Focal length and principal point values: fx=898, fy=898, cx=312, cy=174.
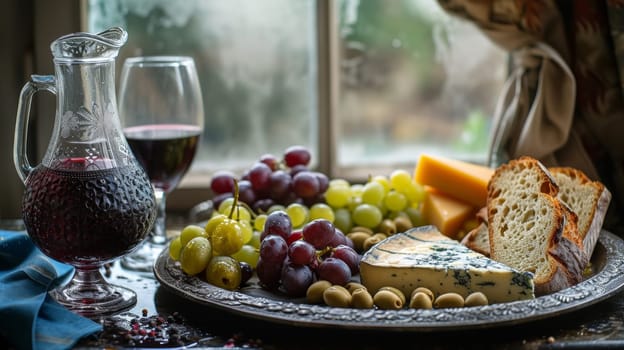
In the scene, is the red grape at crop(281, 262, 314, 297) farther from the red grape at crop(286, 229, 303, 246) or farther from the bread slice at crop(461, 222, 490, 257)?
the bread slice at crop(461, 222, 490, 257)

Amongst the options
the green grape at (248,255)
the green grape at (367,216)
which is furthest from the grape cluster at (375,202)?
the green grape at (248,255)

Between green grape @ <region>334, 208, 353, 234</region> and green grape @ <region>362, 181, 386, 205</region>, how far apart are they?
0.04 m

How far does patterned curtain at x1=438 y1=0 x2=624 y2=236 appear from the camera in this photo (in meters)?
1.76

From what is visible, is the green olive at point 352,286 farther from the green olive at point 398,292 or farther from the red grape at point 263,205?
the red grape at point 263,205

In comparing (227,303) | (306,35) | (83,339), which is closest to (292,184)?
(227,303)

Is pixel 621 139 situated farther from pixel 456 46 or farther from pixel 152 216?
pixel 152 216

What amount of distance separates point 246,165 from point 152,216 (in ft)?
2.78

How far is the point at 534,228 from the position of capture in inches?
51.9

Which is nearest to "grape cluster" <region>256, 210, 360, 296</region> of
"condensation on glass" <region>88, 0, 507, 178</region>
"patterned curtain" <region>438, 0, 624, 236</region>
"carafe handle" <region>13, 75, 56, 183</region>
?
"carafe handle" <region>13, 75, 56, 183</region>

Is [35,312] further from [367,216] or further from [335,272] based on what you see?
[367,216]

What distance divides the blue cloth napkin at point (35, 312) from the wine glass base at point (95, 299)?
0.03 metres

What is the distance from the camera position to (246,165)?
214 cm

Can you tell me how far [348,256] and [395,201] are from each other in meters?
0.27

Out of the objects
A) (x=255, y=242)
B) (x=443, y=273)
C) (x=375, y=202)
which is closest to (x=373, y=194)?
(x=375, y=202)
